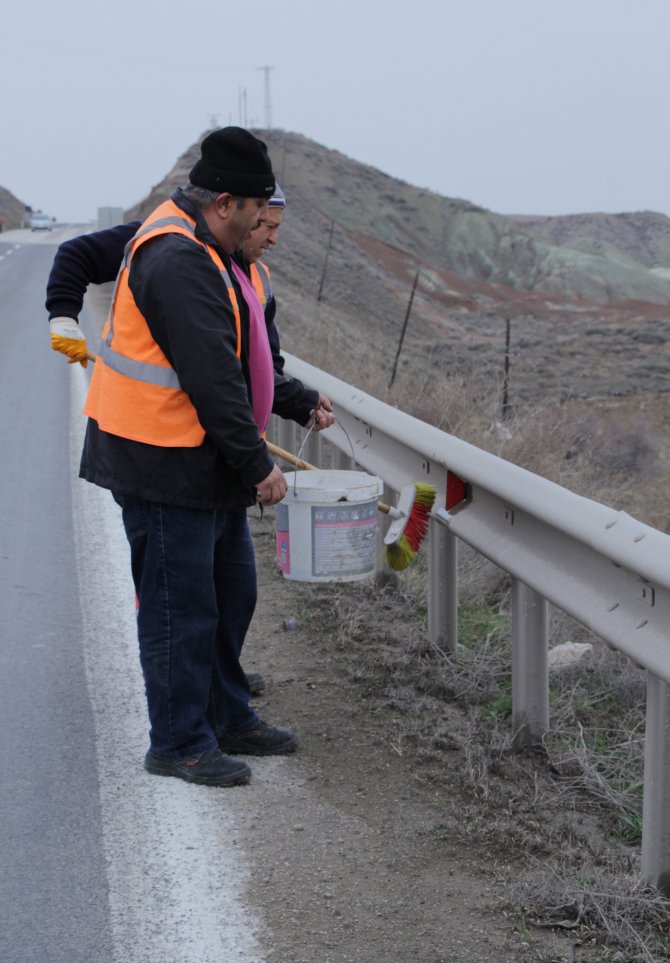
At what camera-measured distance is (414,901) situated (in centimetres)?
320

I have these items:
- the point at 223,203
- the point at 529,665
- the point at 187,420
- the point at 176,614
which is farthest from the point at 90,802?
the point at 223,203

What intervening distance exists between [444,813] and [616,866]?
1.85ft

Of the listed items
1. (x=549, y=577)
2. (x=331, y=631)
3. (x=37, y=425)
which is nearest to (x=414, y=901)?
(x=549, y=577)

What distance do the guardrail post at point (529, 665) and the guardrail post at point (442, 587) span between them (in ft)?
2.47

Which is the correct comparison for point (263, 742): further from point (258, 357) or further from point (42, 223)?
point (42, 223)

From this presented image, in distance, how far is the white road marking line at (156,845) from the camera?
302 cm

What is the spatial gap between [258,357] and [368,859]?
153 cm

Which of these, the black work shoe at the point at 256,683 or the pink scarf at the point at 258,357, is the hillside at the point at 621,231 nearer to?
the black work shoe at the point at 256,683

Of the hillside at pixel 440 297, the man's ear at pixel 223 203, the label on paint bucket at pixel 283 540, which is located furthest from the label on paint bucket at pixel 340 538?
the hillside at pixel 440 297

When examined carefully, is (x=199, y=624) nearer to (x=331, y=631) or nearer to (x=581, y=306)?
(x=331, y=631)

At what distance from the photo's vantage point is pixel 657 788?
3105 mm

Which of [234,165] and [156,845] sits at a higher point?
[234,165]

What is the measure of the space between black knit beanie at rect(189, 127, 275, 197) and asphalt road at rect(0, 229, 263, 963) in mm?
1838

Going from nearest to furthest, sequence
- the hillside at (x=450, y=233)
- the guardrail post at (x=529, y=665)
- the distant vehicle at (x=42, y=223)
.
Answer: the guardrail post at (x=529, y=665) → the distant vehicle at (x=42, y=223) → the hillside at (x=450, y=233)
